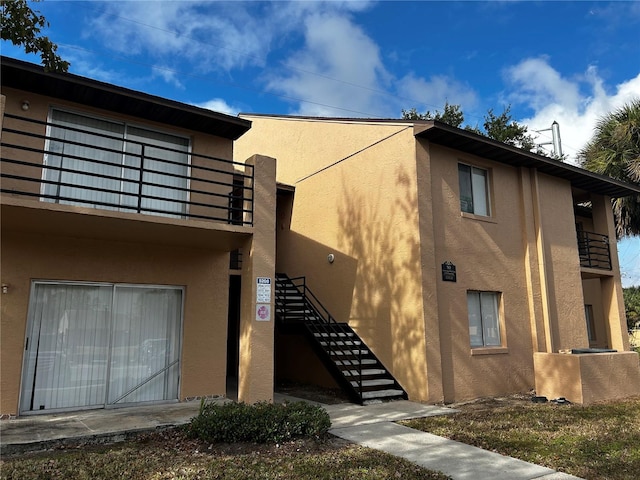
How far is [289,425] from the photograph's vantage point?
255 inches

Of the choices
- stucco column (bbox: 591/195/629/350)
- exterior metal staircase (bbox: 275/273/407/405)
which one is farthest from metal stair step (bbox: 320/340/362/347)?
stucco column (bbox: 591/195/629/350)

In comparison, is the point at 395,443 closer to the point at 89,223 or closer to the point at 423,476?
the point at 423,476

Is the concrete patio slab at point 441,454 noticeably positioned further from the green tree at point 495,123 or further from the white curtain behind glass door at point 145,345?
the green tree at point 495,123

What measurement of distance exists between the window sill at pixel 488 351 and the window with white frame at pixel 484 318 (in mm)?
172

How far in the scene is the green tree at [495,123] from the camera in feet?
89.7

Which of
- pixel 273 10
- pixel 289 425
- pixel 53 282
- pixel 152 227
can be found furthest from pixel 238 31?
pixel 289 425

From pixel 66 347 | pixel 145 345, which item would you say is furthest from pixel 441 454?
pixel 66 347

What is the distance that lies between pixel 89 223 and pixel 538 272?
1067cm

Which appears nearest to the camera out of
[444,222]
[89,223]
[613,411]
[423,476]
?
[423,476]

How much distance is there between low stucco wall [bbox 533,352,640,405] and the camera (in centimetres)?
999

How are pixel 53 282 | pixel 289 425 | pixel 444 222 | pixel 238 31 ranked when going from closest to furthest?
pixel 289 425 < pixel 53 282 < pixel 444 222 < pixel 238 31

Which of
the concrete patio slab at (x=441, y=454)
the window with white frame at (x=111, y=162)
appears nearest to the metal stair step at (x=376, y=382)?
the concrete patio slab at (x=441, y=454)

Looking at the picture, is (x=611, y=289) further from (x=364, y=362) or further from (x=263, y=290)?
(x=263, y=290)

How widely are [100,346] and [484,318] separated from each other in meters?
8.48
